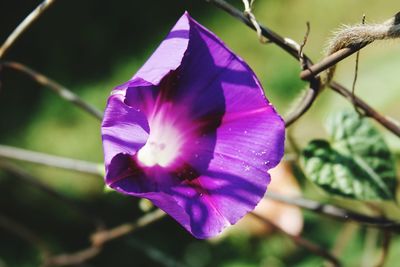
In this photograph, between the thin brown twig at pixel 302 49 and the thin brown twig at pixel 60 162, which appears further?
the thin brown twig at pixel 60 162

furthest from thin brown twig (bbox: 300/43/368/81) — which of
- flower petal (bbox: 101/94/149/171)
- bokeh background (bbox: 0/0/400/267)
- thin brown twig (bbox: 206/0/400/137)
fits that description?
bokeh background (bbox: 0/0/400/267)

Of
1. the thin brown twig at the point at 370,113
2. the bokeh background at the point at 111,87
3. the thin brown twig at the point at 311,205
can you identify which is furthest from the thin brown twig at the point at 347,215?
the bokeh background at the point at 111,87

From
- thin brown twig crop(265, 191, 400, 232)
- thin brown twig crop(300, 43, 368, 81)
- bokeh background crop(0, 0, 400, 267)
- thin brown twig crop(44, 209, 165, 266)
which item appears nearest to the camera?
thin brown twig crop(300, 43, 368, 81)

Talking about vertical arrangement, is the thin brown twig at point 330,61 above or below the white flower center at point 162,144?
above

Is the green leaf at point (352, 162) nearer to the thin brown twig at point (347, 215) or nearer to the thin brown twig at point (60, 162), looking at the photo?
the thin brown twig at point (347, 215)

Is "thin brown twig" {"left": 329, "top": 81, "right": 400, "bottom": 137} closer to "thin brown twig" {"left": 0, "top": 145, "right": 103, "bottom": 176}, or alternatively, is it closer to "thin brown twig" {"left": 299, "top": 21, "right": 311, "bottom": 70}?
"thin brown twig" {"left": 299, "top": 21, "right": 311, "bottom": 70}

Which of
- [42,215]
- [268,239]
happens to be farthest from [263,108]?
[42,215]
